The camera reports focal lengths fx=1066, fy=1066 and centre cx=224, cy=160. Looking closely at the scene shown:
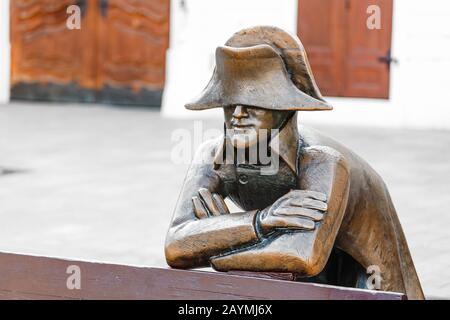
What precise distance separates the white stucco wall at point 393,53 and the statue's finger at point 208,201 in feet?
26.3

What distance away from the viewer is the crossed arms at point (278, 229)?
282 centimetres

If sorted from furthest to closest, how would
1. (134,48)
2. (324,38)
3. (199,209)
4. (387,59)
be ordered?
(134,48)
(324,38)
(387,59)
(199,209)

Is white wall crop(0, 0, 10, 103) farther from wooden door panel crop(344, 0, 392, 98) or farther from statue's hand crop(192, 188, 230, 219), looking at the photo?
statue's hand crop(192, 188, 230, 219)

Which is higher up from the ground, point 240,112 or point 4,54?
point 240,112

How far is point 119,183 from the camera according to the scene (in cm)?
791

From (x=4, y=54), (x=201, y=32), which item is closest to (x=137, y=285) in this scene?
(x=201, y=32)

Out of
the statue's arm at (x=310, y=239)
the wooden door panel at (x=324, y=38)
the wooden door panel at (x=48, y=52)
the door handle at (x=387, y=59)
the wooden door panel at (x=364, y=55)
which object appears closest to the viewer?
the statue's arm at (x=310, y=239)

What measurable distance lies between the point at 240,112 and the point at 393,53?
8376 millimetres

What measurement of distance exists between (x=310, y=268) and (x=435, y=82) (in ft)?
26.9

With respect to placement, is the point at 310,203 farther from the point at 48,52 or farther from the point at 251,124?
the point at 48,52

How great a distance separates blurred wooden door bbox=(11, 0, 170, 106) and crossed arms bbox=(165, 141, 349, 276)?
9566 mm

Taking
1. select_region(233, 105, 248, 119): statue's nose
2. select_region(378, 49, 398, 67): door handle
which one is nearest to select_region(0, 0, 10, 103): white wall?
select_region(378, 49, 398, 67): door handle

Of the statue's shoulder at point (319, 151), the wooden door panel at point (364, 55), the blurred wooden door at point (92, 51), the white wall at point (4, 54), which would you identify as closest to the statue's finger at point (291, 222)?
the statue's shoulder at point (319, 151)

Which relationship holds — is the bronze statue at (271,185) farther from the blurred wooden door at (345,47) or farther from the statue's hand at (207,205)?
the blurred wooden door at (345,47)
